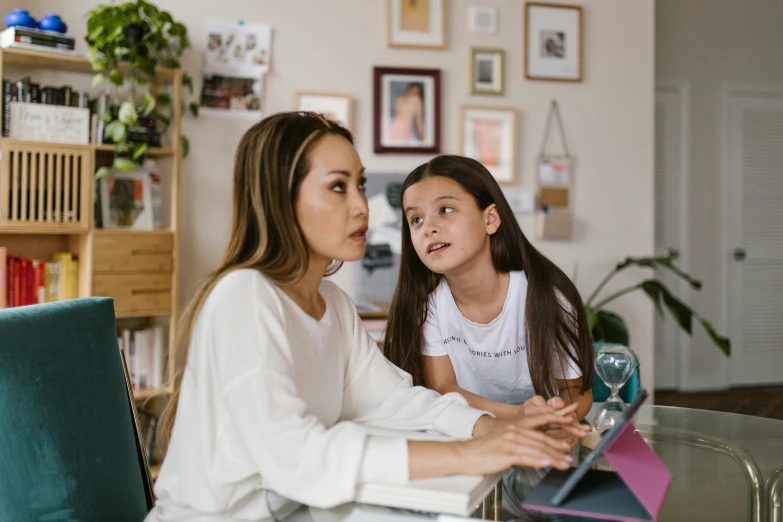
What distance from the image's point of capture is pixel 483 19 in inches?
160

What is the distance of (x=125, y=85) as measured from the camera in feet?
11.5

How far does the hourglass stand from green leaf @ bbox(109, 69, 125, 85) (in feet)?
7.80

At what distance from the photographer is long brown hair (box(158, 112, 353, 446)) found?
3.91 ft

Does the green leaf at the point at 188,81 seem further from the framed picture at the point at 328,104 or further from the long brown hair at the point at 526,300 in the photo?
the long brown hair at the point at 526,300

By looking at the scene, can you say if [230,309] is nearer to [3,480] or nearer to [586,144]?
[3,480]

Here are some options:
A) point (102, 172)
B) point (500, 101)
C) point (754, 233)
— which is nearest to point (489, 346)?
point (102, 172)

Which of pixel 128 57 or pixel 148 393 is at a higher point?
pixel 128 57

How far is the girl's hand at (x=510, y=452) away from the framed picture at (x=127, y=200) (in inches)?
105

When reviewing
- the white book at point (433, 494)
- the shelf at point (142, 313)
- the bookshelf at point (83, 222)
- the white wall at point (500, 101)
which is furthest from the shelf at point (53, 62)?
the white book at point (433, 494)

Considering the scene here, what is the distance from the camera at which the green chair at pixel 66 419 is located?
49.5 inches

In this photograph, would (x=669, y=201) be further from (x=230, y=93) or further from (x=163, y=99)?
(x=163, y=99)

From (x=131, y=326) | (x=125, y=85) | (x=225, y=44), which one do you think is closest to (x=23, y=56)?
(x=125, y=85)

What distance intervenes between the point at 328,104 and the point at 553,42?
4.25 feet

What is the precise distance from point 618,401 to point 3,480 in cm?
118
